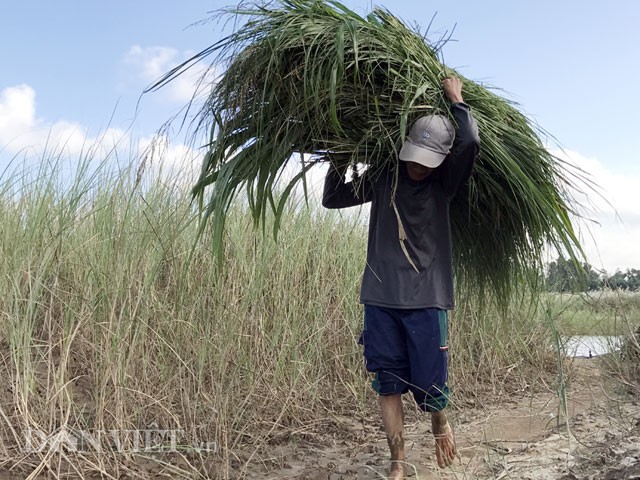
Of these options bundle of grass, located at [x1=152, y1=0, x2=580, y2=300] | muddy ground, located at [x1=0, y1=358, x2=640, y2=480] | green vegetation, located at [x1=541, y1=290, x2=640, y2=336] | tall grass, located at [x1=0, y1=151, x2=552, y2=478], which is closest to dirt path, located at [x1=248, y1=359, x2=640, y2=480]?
muddy ground, located at [x1=0, y1=358, x2=640, y2=480]

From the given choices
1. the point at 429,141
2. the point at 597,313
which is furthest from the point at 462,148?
the point at 597,313

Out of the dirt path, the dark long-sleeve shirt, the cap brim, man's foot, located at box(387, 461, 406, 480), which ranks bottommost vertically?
the dirt path

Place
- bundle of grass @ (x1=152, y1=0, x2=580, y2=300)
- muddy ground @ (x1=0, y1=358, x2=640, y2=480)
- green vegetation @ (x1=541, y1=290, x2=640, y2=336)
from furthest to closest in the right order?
green vegetation @ (x1=541, y1=290, x2=640, y2=336), muddy ground @ (x1=0, y1=358, x2=640, y2=480), bundle of grass @ (x1=152, y1=0, x2=580, y2=300)

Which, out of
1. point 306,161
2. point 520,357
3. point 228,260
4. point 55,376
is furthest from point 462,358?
point 55,376

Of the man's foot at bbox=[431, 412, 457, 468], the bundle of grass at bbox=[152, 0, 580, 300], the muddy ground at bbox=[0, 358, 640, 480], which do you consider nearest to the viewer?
the bundle of grass at bbox=[152, 0, 580, 300]

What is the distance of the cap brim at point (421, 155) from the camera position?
2.17 metres

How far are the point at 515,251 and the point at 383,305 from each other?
2.32ft

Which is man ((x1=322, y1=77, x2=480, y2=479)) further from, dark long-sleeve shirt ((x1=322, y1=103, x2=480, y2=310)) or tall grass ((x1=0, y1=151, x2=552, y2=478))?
tall grass ((x1=0, y1=151, x2=552, y2=478))

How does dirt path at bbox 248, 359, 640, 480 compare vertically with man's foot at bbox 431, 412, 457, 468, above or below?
below

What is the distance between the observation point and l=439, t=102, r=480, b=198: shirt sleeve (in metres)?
2.14

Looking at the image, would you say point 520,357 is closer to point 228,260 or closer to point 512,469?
point 512,469

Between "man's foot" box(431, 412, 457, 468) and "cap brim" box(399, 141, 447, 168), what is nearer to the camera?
"cap brim" box(399, 141, 447, 168)

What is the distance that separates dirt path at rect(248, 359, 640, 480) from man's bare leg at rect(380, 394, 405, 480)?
0.09 m

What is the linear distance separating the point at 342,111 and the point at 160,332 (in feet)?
4.35
